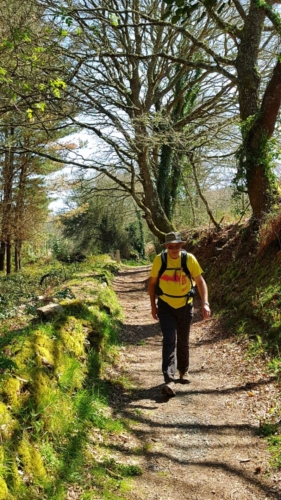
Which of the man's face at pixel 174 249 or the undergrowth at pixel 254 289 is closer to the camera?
the man's face at pixel 174 249

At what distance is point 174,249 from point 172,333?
109cm

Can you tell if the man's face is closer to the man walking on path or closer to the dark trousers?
the man walking on path

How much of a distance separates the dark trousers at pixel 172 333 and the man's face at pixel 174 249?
0.62 m

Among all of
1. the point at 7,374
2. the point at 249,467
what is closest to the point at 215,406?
the point at 249,467

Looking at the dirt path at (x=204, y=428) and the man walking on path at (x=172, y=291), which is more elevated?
the man walking on path at (x=172, y=291)

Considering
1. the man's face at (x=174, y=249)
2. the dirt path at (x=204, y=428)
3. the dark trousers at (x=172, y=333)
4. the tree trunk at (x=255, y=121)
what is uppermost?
the tree trunk at (x=255, y=121)

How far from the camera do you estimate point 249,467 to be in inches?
129

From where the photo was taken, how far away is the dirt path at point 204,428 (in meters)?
3.11

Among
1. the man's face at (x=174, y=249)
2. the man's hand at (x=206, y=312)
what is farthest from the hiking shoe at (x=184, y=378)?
the man's face at (x=174, y=249)

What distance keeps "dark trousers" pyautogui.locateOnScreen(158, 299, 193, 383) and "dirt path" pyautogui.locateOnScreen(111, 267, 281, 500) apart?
348 millimetres

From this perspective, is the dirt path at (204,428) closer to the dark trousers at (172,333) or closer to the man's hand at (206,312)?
the dark trousers at (172,333)

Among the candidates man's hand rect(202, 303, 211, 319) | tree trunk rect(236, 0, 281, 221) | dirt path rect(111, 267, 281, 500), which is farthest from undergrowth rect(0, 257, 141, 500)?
tree trunk rect(236, 0, 281, 221)

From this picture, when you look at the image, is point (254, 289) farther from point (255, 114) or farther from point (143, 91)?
point (143, 91)

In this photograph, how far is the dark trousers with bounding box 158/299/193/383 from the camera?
4.75 metres
